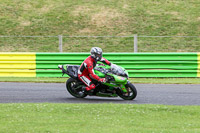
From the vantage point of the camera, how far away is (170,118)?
716 centimetres

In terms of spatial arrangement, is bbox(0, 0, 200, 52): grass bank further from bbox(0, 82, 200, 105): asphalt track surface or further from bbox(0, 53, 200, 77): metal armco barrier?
bbox(0, 82, 200, 105): asphalt track surface

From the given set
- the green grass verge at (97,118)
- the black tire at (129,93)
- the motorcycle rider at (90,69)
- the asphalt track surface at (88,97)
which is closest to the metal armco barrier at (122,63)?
the asphalt track surface at (88,97)

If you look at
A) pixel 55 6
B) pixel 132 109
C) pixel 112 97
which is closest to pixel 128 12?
pixel 55 6

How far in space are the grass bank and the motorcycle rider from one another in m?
11.0

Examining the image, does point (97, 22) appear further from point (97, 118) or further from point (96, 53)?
point (97, 118)

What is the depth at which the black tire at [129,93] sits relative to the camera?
369 inches

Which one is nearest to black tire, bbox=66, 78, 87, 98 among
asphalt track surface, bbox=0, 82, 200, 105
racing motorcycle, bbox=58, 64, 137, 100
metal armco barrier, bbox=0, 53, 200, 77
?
racing motorcycle, bbox=58, 64, 137, 100

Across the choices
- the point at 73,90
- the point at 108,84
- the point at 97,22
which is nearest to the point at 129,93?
the point at 108,84

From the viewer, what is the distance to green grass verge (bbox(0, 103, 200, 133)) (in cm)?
625

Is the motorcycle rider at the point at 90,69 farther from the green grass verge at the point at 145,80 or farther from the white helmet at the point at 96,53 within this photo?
the green grass verge at the point at 145,80

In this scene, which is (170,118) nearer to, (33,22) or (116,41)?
(116,41)

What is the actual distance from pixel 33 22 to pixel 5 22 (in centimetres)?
185

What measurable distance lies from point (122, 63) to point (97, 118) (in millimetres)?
7167

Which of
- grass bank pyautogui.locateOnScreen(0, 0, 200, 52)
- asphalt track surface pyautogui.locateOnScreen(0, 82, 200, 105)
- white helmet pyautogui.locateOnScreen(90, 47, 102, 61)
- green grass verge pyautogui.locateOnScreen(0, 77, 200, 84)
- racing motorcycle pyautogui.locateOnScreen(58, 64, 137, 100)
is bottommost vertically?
asphalt track surface pyautogui.locateOnScreen(0, 82, 200, 105)
